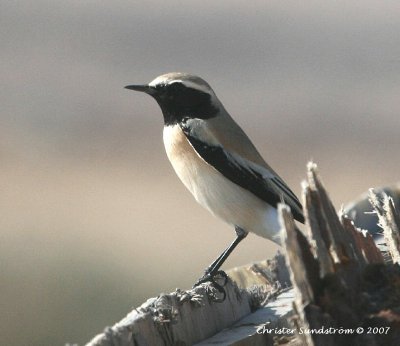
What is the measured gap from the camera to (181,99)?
6.61m

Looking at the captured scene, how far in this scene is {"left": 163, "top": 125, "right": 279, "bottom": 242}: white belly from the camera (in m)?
6.25

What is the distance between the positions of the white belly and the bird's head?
309 mm

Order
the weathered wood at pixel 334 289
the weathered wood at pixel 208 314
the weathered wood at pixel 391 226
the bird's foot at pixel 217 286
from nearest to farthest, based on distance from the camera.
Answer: the weathered wood at pixel 334 289 < the weathered wood at pixel 208 314 < the weathered wood at pixel 391 226 < the bird's foot at pixel 217 286

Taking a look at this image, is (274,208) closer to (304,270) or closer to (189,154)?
(189,154)

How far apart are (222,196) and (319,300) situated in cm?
280

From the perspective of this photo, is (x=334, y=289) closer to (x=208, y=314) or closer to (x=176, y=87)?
(x=208, y=314)

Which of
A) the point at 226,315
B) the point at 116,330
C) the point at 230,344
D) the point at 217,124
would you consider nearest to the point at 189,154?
the point at 217,124

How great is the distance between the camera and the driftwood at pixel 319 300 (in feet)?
11.4

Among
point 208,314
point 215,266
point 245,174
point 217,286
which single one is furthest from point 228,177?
point 208,314

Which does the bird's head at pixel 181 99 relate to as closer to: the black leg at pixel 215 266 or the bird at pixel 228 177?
the bird at pixel 228 177

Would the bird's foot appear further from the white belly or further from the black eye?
the black eye

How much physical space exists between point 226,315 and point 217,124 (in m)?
2.01

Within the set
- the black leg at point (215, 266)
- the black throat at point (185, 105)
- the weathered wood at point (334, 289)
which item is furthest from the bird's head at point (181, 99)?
the weathered wood at point (334, 289)

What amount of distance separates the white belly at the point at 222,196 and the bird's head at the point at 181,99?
1.01 ft
